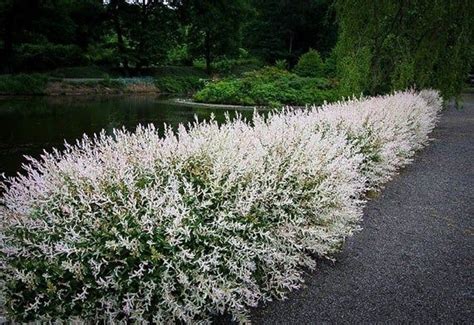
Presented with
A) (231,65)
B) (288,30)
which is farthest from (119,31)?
(288,30)

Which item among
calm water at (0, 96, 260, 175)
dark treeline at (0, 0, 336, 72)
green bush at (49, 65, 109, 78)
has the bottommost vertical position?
calm water at (0, 96, 260, 175)

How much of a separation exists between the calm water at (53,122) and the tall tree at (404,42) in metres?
6.25

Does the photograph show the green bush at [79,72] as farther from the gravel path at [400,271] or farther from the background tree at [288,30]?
the gravel path at [400,271]

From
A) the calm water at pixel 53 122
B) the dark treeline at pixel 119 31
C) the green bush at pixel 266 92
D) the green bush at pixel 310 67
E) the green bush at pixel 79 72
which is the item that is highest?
the dark treeline at pixel 119 31

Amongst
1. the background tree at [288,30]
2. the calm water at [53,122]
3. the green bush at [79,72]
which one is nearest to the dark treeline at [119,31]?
the background tree at [288,30]

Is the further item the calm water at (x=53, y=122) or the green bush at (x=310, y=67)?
the green bush at (x=310, y=67)

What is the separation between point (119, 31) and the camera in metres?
39.6

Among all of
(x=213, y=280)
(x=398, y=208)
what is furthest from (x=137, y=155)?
(x=398, y=208)

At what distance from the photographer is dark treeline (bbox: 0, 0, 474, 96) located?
11.0 meters

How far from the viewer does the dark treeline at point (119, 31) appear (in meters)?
32.9

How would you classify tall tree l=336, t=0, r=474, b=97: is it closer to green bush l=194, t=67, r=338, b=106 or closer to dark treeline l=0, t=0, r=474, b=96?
dark treeline l=0, t=0, r=474, b=96

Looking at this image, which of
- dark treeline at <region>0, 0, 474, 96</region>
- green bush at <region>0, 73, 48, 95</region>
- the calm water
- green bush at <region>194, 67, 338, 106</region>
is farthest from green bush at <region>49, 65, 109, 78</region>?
green bush at <region>194, 67, 338, 106</region>

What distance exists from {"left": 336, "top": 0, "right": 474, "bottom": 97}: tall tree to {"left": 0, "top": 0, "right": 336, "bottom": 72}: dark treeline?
59.5 feet

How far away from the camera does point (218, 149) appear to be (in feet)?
11.8
